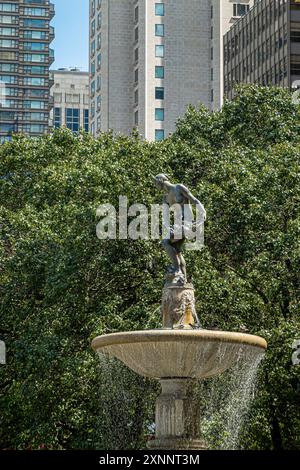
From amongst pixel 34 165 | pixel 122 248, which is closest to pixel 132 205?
pixel 122 248

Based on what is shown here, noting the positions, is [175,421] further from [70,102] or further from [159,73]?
[70,102]

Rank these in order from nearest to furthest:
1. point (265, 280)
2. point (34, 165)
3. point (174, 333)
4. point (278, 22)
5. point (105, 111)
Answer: point (174, 333) < point (265, 280) < point (34, 165) < point (278, 22) < point (105, 111)

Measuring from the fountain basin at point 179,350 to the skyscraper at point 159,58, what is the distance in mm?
75834

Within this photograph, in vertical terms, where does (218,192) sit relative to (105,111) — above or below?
below

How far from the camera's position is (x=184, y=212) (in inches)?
937

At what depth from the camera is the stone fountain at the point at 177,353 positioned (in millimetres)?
A: 22453

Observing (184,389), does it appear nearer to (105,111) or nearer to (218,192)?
(218,192)

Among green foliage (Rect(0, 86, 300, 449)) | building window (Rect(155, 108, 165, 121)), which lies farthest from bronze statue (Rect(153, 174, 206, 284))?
building window (Rect(155, 108, 165, 121))

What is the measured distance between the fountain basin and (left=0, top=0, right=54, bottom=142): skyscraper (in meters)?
136

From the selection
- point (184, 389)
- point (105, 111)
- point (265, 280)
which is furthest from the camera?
point (105, 111)

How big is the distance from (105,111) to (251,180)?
67.4 metres

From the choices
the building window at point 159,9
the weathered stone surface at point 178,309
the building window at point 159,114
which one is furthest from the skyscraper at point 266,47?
the weathered stone surface at point 178,309

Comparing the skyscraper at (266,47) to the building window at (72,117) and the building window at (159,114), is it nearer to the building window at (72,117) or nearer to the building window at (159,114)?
the building window at (159,114)

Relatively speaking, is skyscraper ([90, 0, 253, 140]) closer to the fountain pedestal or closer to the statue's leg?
the statue's leg
